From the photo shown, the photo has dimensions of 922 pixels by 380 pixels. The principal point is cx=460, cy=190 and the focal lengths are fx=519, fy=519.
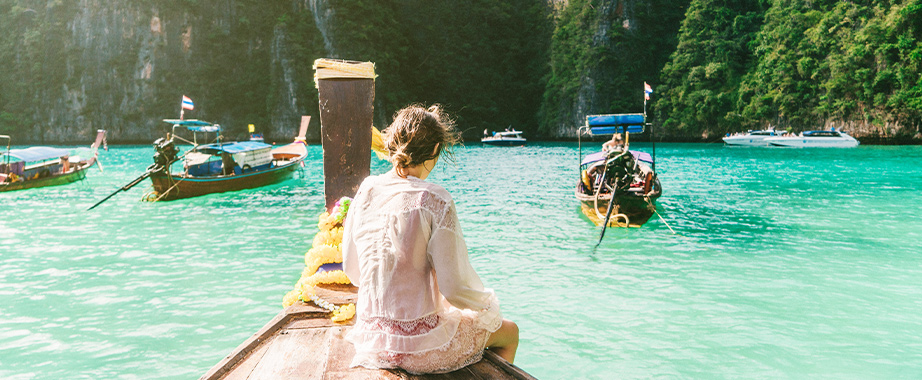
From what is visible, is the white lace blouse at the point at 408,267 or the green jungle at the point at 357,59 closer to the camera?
the white lace blouse at the point at 408,267

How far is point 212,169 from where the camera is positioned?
18406 mm

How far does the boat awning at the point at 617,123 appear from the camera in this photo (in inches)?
476

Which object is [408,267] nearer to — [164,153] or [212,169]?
[164,153]

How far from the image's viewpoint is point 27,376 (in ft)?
14.5

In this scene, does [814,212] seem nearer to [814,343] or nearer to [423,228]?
[814,343]

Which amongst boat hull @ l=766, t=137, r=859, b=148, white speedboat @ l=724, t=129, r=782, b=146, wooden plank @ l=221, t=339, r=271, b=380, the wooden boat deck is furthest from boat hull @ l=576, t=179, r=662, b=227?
white speedboat @ l=724, t=129, r=782, b=146

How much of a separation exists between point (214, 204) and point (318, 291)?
1300 centimetres

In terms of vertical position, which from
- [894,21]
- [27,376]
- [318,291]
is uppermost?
[894,21]

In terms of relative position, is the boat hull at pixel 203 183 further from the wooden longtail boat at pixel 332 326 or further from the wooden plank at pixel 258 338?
the wooden plank at pixel 258 338

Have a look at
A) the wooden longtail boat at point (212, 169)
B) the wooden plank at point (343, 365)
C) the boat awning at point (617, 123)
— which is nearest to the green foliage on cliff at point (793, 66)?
the boat awning at point (617, 123)

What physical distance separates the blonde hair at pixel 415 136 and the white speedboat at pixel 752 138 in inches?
1712

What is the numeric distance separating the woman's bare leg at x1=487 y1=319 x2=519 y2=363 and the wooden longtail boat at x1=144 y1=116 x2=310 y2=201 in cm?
1500

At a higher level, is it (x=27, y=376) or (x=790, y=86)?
(x=790, y=86)

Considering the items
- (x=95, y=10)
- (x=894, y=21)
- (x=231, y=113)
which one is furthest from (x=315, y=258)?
(x=95, y=10)
